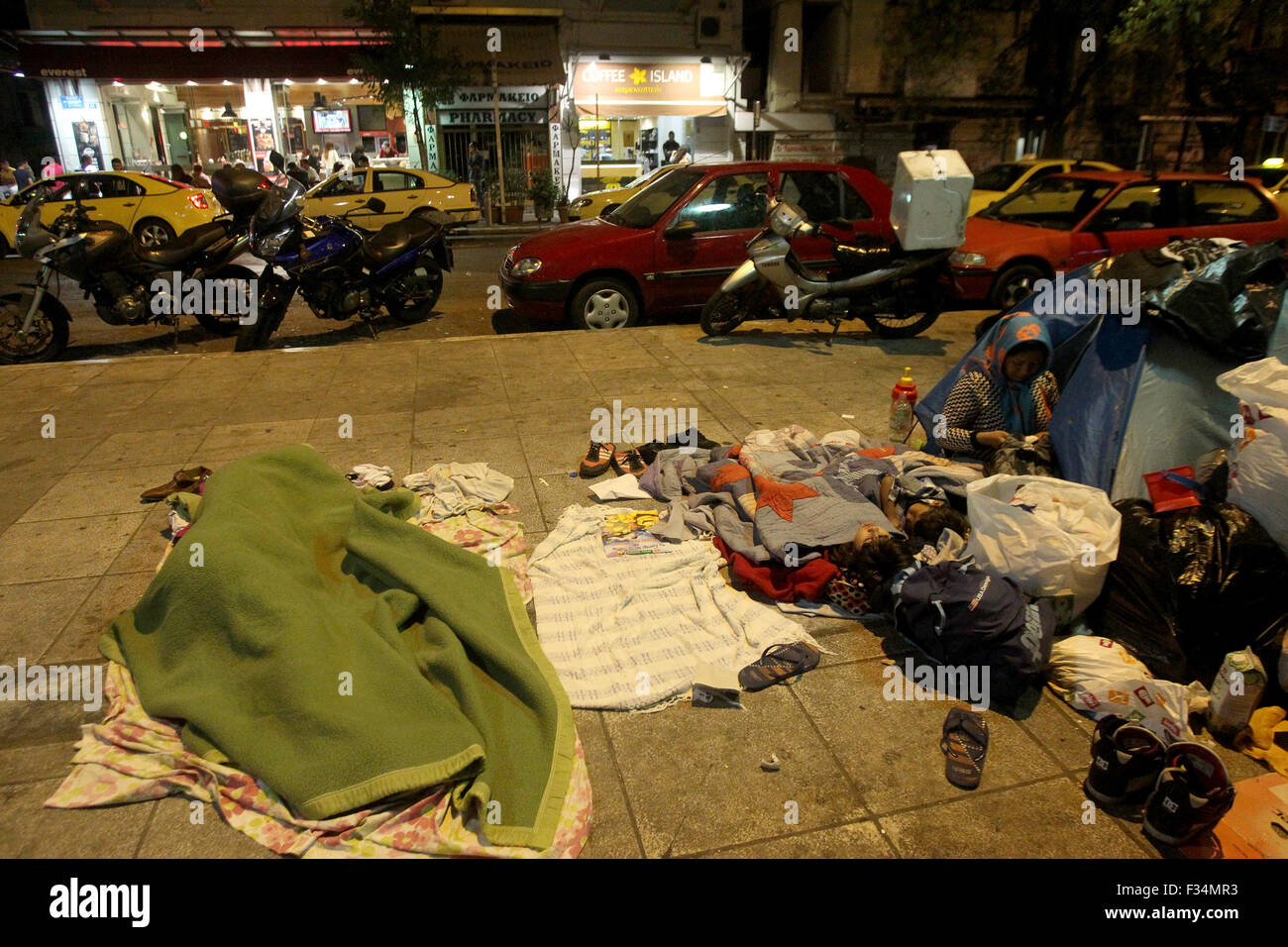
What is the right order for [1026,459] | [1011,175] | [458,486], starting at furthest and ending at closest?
[1011,175] < [458,486] < [1026,459]

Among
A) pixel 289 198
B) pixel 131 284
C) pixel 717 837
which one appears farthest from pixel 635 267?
pixel 717 837

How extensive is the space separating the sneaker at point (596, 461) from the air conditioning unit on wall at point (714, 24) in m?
19.8

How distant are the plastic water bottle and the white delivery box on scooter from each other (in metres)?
2.85

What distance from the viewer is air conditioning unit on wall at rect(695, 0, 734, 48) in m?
21.1

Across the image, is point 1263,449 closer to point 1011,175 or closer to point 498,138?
point 1011,175

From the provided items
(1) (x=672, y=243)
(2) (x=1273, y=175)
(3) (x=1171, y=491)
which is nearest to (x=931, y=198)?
(1) (x=672, y=243)

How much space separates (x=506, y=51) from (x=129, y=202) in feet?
33.3

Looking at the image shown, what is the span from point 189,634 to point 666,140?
22085 millimetres

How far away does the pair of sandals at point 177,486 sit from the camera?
179 inches

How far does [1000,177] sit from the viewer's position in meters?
12.6

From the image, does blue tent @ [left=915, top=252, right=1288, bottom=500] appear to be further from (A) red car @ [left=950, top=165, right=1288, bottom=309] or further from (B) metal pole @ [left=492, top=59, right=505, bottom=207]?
(B) metal pole @ [left=492, top=59, right=505, bottom=207]
